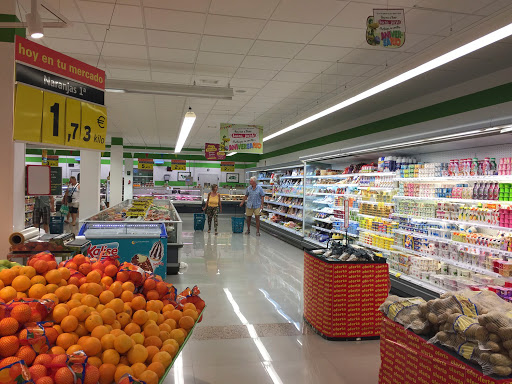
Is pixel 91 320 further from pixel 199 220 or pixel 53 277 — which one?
pixel 199 220

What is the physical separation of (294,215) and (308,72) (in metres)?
5.84

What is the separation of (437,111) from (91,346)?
6763 mm

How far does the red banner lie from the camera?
3.48 m

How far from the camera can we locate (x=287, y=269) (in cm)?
778

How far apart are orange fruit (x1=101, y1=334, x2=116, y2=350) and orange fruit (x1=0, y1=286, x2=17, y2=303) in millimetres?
635

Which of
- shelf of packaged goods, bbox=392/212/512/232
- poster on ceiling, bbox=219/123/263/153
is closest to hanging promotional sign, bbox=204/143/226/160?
poster on ceiling, bbox=219/123/263/153

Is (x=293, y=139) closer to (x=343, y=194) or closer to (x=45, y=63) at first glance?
(x=343, y=194)

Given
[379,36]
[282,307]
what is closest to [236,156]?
[282,307]

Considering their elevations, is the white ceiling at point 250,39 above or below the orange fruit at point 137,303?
above

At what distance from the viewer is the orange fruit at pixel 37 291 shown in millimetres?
2158

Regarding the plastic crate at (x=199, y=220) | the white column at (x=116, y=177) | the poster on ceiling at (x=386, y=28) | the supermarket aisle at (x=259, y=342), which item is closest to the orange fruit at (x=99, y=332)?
the supermarket aisle at (x=259, y=342)

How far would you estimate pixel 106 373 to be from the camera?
5.88 feet

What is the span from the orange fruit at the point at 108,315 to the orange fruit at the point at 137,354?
0.76 feet

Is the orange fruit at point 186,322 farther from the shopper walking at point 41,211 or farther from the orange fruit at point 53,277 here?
the shopper walking at point 41,211
